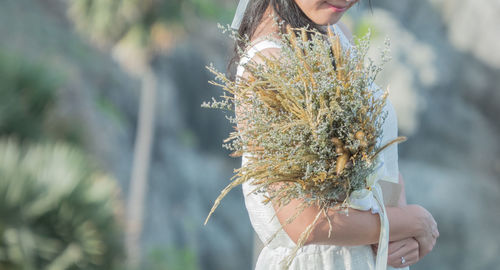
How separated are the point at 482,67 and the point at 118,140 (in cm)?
1197

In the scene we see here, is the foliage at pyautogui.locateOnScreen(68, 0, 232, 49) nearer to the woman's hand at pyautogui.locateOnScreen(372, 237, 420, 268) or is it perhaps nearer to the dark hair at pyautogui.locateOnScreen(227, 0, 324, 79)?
the dark hair at pyautogui.locateOnScreen(227, 0, 324, 79)

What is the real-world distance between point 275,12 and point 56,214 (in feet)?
17.2

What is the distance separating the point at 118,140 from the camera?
20688mm

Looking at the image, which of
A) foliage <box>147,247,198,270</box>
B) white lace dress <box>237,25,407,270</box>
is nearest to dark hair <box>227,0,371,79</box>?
white lace dress <box>237,25,407,270</box>

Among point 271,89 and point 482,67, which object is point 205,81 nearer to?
point 482,67

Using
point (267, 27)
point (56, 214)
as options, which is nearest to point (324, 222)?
point (267, 27)

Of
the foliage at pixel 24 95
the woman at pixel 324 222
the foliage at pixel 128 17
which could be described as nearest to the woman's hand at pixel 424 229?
the woman at pixel 324 222

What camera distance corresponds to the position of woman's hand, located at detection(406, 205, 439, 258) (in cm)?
166

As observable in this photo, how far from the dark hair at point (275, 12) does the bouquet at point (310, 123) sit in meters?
0.17

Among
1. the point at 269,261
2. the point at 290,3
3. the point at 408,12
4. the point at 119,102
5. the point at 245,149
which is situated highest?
the point at 408,12

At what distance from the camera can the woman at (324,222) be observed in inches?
59.8

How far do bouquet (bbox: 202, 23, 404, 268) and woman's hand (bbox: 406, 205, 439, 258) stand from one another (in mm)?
292

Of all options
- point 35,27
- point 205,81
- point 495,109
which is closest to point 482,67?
point 495,109

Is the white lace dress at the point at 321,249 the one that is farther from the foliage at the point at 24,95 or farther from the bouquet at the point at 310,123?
the foliage at the point at 24,95
